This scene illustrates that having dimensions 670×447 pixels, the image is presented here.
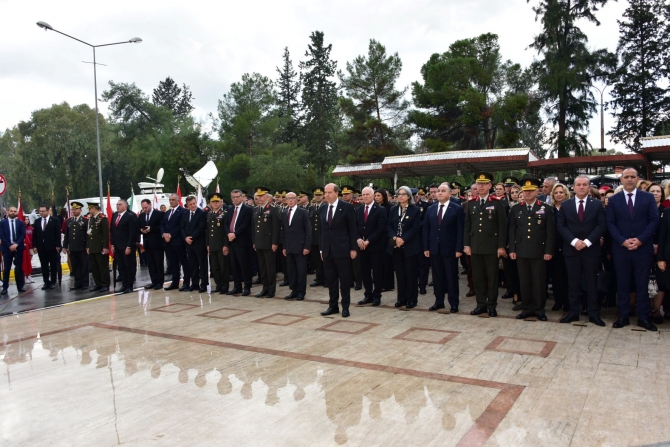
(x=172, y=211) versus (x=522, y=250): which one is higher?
(x=172, y=211)

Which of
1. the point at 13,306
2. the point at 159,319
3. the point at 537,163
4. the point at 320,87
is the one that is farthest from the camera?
the point at 320,87

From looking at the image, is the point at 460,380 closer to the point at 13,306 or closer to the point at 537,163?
the point at 13,306

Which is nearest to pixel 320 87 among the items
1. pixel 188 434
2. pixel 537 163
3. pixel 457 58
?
pixel 457 58

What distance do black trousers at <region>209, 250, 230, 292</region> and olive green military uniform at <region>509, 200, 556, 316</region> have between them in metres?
5.14

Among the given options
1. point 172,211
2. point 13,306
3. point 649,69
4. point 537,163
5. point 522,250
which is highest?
point 649,69

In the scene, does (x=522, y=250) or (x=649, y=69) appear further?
(x=649, y=69)

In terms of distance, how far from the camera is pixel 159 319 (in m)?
7.21

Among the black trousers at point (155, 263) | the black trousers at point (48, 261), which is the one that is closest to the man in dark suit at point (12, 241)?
the black trousers at point (48, 261)

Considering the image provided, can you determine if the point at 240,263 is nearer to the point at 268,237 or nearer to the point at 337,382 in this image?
the point at 268,237

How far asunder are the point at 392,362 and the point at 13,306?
24.8 ft

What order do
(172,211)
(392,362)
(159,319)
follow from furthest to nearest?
1. (172,211)
2. (159,319)
3. (392,362)

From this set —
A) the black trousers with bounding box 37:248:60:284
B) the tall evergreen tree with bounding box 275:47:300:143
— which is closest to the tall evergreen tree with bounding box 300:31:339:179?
the tall evergreen tree with bounding box 275:47:300:143

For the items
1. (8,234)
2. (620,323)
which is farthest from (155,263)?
(620,323)

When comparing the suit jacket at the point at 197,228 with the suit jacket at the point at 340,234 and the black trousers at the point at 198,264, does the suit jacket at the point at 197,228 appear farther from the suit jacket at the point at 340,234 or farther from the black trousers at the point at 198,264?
the suit jacket at the point at 340,234
